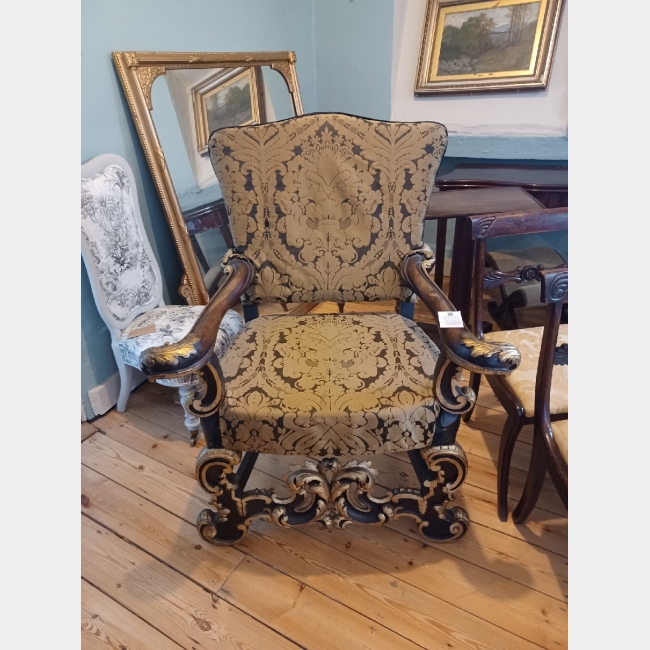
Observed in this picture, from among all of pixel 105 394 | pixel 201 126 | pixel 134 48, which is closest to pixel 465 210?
pixel 201 126

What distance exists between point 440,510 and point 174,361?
0.80 m

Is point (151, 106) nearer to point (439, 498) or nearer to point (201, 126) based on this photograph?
point (201, 126)

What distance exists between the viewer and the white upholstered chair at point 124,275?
1571 mm

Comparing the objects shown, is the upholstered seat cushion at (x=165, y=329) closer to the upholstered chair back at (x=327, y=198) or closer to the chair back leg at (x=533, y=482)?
the upholstered chair back at (x=327, y=198)

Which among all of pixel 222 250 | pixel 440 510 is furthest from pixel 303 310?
pixel 440 510

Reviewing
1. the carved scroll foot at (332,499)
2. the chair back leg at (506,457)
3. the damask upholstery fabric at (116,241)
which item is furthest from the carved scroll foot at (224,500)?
Answer: the damask upholstery fabric at (116,241)

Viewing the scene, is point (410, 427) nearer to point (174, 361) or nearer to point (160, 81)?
point (174, 361)

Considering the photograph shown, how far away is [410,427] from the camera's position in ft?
3.63

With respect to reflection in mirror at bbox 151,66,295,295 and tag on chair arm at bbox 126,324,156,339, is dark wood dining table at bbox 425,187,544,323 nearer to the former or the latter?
reflection in mirror at bbox 151,66,295,295

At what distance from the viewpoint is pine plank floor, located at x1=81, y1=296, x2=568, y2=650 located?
1.13 m

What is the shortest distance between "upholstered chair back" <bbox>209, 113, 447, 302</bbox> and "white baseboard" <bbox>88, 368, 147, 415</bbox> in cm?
79

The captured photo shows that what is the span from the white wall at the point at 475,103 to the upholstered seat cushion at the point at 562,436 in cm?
179

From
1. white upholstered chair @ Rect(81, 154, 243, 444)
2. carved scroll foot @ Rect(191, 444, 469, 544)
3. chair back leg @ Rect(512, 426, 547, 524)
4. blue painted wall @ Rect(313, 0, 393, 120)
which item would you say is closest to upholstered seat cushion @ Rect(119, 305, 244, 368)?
white upholstered chair @ Rect(81, 154, 243, 444)

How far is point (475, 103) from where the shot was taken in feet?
8.18
